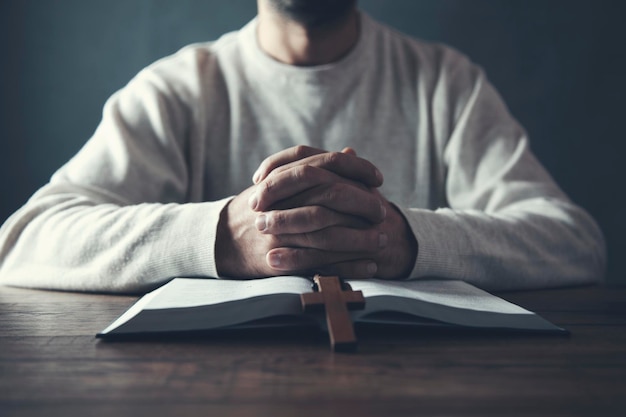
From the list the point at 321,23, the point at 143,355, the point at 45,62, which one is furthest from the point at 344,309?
the point at 45,62

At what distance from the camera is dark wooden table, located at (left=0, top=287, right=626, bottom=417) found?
1.47 feet

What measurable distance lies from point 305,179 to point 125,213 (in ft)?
1.04

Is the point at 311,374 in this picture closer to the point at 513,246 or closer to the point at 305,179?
the point at 305,179

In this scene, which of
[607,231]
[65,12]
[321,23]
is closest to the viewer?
[321,23]

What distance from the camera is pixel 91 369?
53cm

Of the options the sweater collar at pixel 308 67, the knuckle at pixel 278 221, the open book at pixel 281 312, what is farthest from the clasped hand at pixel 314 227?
the sweater collar at pixel 308 67

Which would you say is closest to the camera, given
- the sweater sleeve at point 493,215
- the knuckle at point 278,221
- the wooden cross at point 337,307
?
the wooden cross at point 337,307

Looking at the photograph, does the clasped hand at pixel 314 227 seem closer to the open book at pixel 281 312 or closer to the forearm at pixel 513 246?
the forearm at pixel 513 246

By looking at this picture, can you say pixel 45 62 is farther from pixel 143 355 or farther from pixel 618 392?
pixel 618 392

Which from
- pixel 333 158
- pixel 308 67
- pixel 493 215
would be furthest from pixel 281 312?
pixel 308 67

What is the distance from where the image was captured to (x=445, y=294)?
29.3 inches

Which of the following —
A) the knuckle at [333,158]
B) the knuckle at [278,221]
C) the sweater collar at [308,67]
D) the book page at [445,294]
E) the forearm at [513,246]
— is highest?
the sweater collar at [308,67]

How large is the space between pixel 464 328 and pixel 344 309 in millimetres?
131

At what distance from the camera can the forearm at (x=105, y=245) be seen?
92 centimetres
